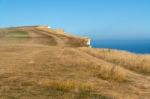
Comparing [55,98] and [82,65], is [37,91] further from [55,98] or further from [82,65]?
[82,65]

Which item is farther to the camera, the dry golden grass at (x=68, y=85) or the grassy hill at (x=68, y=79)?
the dry golden grass at (x=68, y=85)

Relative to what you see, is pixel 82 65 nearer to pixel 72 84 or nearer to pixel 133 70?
pixel 133 70

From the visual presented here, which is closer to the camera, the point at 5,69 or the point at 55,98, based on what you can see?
the point at 55,98

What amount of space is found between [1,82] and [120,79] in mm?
4453

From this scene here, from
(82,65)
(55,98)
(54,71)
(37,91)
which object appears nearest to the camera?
(55,98)

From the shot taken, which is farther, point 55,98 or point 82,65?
point 82,65

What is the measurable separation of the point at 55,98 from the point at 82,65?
24.1 ft

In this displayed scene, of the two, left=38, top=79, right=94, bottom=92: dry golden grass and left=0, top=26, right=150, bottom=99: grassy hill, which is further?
left=38, top=79, right=94, bottom=92: dry golden grass

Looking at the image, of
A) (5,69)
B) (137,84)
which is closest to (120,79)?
(137,84)

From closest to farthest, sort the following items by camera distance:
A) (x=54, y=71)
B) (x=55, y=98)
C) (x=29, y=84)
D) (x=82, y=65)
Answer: (x=55, y=98)
(x=29, y=84)
(x=54, y=71)
(x=82, y=65)

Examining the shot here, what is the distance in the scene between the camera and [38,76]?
1747cm

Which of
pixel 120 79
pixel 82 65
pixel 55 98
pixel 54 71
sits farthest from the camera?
pixel 82 65

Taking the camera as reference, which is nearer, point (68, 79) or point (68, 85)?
point (68, 85)

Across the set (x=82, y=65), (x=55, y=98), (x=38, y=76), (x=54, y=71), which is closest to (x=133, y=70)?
(x=82, y=65)
